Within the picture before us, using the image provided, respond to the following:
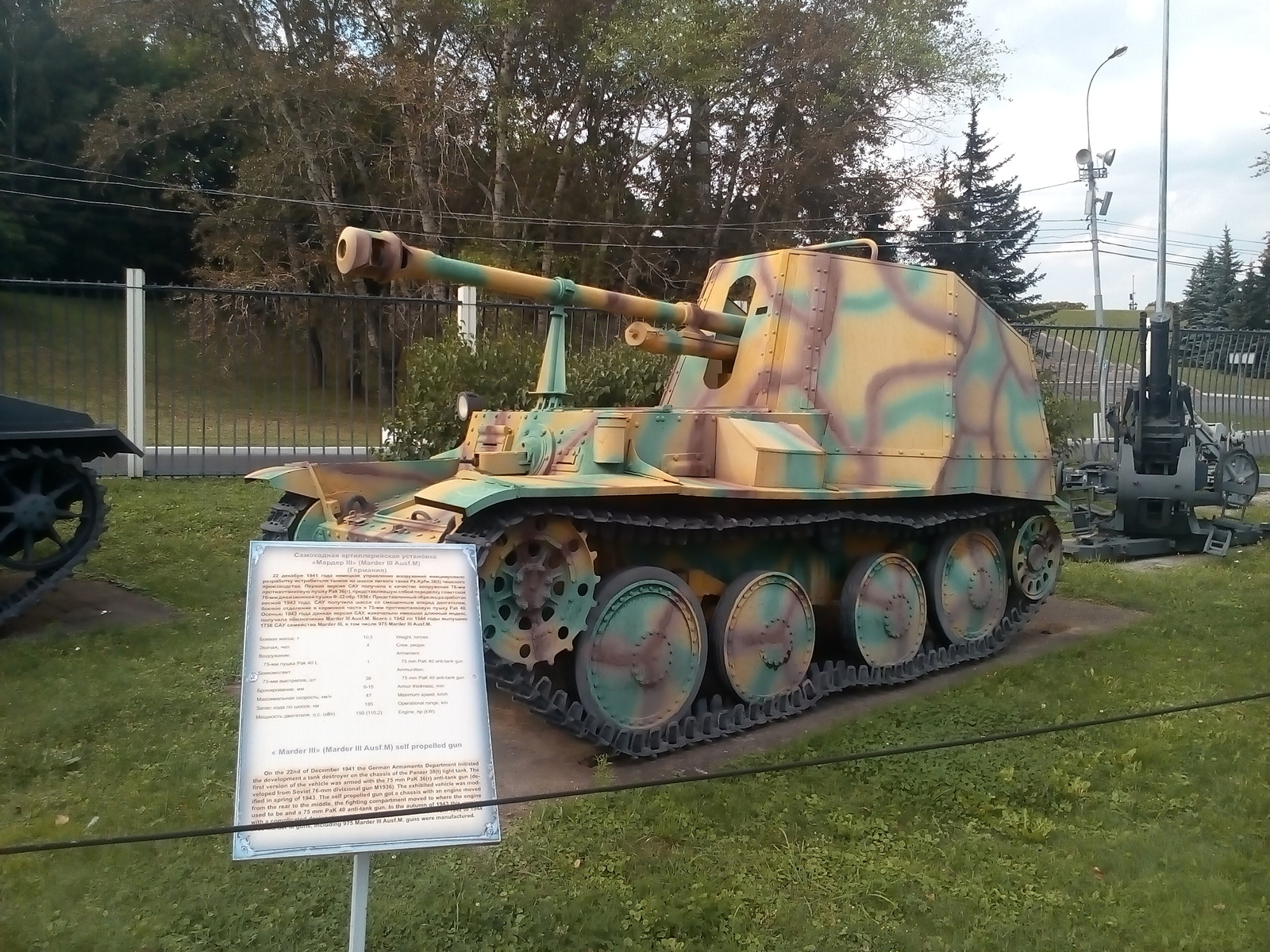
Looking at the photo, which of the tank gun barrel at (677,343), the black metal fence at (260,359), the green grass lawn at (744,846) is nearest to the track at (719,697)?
the green grass lawn at (744,846)

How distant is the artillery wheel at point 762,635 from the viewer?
561cm

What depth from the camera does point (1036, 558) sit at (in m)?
7.63

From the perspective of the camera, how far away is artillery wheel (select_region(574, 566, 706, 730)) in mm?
4980

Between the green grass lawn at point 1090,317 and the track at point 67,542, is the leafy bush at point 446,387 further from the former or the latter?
the green grass lawn at point 1090,317

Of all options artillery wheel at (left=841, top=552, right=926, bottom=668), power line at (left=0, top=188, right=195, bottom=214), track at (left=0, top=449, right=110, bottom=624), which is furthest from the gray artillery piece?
power line at (left=0, top=188, right=195, bottom=214)

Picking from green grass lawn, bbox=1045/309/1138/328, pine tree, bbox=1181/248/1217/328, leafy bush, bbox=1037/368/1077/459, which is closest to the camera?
leafy bush, bbox=1037/368/1077/459

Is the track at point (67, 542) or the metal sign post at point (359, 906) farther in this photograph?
the track at point (67, 542)

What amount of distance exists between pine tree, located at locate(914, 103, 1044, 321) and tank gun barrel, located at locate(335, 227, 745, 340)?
72.8 feet

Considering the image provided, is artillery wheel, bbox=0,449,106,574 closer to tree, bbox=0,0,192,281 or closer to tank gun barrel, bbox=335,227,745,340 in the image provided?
tank gun barrel, bbox=335,227,745,340

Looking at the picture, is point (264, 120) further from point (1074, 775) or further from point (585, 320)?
point (1074, 775)

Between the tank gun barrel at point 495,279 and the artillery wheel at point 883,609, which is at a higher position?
the tank gun barrel at point 495,279

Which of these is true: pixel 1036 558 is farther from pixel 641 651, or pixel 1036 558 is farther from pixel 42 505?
pixel 42 505

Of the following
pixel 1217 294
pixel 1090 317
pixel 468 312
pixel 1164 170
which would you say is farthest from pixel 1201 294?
pixel 468 312

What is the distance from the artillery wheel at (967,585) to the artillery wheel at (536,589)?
112 inches
